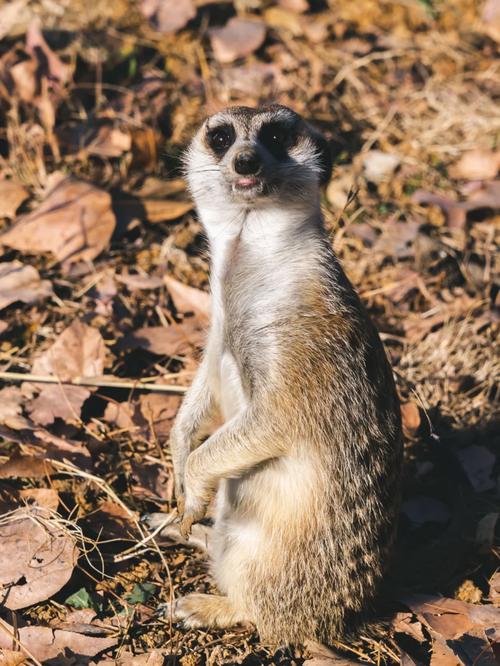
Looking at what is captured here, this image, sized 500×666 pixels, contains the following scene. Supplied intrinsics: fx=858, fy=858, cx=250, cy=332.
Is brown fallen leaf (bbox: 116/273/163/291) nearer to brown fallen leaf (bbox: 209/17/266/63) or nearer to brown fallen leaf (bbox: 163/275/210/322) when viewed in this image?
brown fallen leaf (bbox: 163/275/210/322)

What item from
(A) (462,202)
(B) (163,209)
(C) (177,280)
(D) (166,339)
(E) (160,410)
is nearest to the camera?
(E) (160,410)

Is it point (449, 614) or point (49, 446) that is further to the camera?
point (49, 446)

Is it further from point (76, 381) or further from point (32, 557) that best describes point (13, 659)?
point (76, 381)

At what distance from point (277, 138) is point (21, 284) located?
73.4 inches

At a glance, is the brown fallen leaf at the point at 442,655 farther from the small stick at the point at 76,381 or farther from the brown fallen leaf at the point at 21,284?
the brown fallen leaf at the point at 21,284

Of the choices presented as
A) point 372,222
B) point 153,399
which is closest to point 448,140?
point 372,222

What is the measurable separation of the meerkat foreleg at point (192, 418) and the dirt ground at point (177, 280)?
0.31 metres

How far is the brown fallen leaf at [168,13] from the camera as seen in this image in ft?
22.0

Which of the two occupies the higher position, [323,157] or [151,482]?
[323,157]

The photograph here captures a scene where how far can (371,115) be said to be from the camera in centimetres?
667

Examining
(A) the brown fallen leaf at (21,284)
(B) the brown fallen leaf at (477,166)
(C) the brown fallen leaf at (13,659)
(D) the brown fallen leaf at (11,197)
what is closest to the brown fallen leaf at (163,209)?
(D) the brown fallen leaf at (11,197)

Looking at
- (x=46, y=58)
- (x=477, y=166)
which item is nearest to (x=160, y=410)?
(x=46, y=58)

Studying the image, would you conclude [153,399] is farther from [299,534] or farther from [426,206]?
[426,206]

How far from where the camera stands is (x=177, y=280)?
5176 mm
